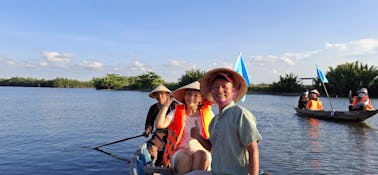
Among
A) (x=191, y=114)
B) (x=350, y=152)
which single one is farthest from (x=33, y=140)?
(x=350, y=152)

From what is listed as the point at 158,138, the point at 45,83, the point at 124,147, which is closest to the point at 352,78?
the point at 124,147

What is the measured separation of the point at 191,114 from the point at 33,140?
10.7 meters

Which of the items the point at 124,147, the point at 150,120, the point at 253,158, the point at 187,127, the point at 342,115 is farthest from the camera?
the point at 342,115

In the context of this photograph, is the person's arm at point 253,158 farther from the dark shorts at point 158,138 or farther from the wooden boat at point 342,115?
the wooden boat at point 342,115

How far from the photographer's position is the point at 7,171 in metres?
8.62

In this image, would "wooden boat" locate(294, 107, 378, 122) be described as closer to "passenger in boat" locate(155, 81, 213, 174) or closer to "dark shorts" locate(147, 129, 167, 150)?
"dark shorts" locate(147, 129, 167, 150)

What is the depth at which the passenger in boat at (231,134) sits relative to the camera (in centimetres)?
239

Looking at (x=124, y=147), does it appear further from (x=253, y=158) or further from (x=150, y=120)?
(x=253, y=158)

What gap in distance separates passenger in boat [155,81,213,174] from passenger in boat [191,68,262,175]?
4.77ft

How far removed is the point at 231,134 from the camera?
2.46m

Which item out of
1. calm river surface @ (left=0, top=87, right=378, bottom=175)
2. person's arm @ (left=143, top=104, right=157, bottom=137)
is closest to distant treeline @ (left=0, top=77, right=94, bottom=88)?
calm river surface @ (left=0, top=87, right=378, bottom=175)

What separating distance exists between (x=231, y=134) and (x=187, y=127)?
80.9 inches

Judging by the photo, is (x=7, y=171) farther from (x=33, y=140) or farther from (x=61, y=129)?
(x=61, y=129)

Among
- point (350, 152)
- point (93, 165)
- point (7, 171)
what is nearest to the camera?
point (7, 171)
